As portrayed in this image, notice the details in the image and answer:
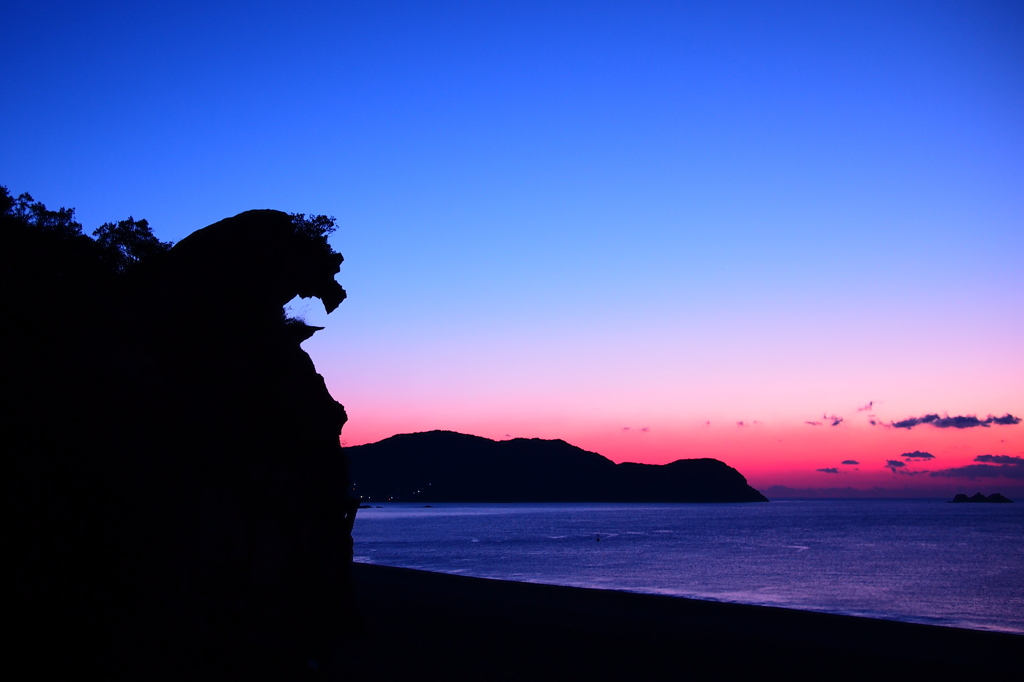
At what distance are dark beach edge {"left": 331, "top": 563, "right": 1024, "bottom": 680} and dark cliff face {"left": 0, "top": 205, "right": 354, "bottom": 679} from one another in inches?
120

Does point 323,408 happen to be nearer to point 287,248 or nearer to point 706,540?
point 287,248

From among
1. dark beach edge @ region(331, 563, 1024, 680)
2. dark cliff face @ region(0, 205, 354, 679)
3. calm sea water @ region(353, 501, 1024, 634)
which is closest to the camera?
dark cliff face @ region(0, 205, 354, 679)

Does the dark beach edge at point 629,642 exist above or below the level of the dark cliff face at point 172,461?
below

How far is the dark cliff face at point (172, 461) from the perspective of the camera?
35.4ft

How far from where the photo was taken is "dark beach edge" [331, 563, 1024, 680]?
17406 mm

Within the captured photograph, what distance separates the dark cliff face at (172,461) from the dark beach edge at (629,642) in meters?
3.04

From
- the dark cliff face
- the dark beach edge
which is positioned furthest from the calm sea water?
the dark cliff face

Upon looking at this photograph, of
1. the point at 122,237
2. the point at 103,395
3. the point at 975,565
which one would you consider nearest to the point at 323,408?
the point at 103,395

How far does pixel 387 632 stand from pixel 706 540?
237ft

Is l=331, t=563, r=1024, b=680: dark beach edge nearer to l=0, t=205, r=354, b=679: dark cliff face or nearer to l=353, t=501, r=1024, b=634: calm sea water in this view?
l=0, t=205, r=354, b=679: dark cliff face

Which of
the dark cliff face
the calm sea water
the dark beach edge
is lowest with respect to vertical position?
the calm sea water

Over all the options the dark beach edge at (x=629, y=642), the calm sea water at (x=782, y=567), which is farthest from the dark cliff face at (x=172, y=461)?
the calm sea water at (x=782, y=567)

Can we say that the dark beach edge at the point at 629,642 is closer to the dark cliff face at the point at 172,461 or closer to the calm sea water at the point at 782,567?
the dark cliff face at the point at 172,461

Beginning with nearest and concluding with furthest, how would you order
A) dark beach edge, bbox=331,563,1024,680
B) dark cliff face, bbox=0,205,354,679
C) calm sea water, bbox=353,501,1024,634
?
dark cliff face, bbox=0,205,354,679 < dark beach edge, bbox=331,563,1024,680 < calm sea water, bbox=353,501,1024,634
